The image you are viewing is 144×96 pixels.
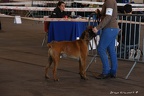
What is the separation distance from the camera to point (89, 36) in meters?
7.37

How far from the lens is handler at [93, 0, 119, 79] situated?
7316 mm

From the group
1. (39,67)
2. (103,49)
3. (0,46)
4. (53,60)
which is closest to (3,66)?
(39,67)

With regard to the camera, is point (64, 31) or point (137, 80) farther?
point (64, 31)

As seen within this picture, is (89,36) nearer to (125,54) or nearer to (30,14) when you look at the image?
(125,54)

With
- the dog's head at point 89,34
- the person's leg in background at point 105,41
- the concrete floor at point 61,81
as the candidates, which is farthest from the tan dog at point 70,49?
the concrete floor at point 61,81

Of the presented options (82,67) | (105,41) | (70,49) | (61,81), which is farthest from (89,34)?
(61,81)

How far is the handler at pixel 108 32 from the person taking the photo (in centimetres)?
732

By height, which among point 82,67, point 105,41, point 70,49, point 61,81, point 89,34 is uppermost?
point 89,34

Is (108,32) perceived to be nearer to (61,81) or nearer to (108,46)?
(108,46)

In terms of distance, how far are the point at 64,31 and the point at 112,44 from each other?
4.32 metres

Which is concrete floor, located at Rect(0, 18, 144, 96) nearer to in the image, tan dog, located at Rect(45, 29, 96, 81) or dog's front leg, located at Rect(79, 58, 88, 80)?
dog's front leg, located at Rect(79, 58, 88, 80)

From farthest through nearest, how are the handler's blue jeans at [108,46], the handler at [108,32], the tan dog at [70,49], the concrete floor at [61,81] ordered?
the handler's blue jeans at [108,46], the handler at [108,32], the tan dog at [70,49], the concrete floor at [61,81]

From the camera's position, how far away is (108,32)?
24.5 feet

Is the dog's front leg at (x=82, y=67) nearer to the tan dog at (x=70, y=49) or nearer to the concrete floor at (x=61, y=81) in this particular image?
the tan dog at (x=70, y=49)
